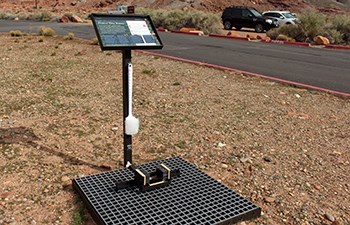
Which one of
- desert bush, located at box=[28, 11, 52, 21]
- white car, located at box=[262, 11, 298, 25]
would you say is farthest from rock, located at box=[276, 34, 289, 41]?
desert bush, located at box=[28, 11, 52, 21]

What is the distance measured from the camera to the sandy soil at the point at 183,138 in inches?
140

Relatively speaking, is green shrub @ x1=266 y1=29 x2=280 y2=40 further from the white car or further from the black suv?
the white car

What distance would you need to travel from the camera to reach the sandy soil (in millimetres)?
3551

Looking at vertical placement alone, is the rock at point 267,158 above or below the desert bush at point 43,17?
above

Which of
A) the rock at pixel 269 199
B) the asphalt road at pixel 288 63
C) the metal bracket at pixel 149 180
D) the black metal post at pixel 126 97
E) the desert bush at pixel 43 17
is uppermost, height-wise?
the black metal post at pixel 126 97

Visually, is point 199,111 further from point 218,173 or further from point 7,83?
point 7,83

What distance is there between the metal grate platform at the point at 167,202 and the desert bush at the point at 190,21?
881 inches

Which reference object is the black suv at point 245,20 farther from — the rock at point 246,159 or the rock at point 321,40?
the rock at point 246,159

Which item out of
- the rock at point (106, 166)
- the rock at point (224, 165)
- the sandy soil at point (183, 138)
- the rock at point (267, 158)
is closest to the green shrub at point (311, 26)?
the sandy soil at point (183, 138)

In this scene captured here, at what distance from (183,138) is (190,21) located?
2378cm

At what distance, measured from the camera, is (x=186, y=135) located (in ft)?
17.1

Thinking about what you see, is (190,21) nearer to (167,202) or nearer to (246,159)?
(246,159)

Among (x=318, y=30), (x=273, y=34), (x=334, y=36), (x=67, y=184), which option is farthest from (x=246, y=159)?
(x=273, y=34)

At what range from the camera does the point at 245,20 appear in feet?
90.7
